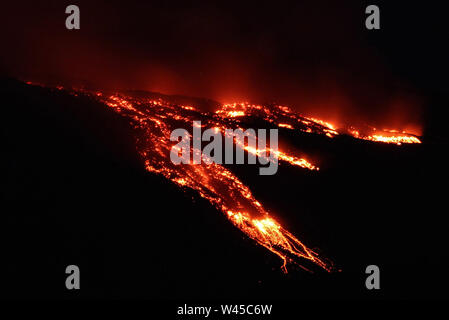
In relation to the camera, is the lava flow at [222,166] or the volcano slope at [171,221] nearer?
the volcano slope at [171,221]

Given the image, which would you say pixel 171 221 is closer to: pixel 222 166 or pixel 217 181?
pixel 217 181

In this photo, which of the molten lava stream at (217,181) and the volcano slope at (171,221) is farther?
the molten lava stream at (217,181)

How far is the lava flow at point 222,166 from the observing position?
5020 mm

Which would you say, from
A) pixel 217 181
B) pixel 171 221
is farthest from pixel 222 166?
pixel 171 221

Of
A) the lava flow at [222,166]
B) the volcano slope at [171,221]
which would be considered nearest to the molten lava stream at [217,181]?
the lava flow at [222,166]

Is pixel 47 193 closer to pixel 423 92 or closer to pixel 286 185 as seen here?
pixel 286 185

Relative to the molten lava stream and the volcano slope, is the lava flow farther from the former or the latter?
the volcano slope

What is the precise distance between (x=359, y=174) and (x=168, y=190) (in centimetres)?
426

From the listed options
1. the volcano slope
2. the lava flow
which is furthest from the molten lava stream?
the volcano slope

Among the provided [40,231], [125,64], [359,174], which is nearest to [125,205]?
[40,231]

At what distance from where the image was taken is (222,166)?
252 inches

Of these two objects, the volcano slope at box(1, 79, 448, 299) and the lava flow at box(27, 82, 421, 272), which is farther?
the lava flow at box(27, 82, 421, 272)

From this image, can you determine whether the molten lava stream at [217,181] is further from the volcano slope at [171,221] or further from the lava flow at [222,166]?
the volcano slope at [171,221]

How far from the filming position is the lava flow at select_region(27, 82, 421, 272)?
5020 millimetres
